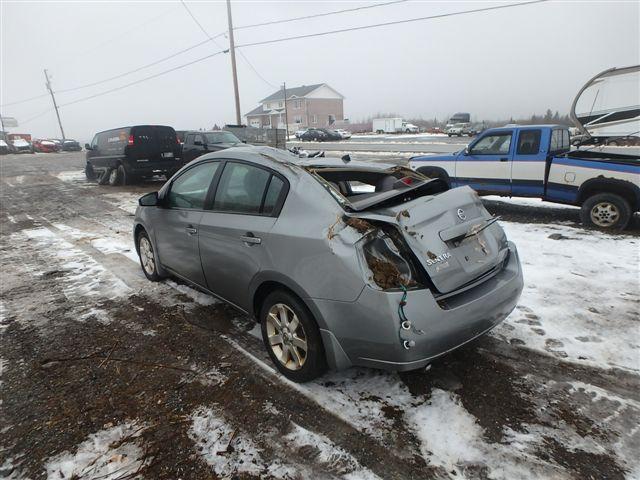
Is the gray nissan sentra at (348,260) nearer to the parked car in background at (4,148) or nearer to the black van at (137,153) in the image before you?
the black van at (137,153)

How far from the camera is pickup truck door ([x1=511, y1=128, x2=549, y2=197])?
310 inches

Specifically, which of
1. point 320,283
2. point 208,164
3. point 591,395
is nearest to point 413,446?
point 320,283

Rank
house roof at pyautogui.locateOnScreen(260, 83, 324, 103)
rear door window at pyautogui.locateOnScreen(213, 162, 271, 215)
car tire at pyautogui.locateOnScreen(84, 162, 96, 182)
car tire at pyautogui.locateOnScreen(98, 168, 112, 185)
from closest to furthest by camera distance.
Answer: rear door window at pyautogui.locateOnScreen(213, 162, 271, 215), car tire at pyautogui.locateOnScreen(98, 168, 112, 185), car tire at pyautogui.locateOnScreen(84, 162, 96, 182), house roof at pyautogui.locateOnScreen(260, 83, 324, 103)

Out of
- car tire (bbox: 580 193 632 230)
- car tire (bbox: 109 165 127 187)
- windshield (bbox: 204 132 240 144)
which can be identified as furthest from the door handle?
windshield (bbox: 204 132 240 144)

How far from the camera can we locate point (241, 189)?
3.55 m

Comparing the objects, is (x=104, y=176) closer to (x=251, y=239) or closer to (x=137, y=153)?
(x=137, y=153)

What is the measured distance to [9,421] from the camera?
2.85 metres

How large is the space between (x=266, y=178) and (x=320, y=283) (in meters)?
1.09

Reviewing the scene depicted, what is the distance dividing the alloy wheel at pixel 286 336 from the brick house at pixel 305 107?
72.8 metres

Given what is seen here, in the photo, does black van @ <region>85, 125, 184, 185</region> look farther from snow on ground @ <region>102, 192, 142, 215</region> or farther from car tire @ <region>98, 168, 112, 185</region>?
snow on ground @ <region>102, 192, 142, 215</region>

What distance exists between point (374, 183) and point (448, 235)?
1231 millimetres

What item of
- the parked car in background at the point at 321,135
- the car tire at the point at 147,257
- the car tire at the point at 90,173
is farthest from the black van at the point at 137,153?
the parked car in background at the point at 321,135

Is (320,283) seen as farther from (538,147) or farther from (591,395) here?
(538,147)

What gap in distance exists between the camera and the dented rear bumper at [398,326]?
2504 millimetres
